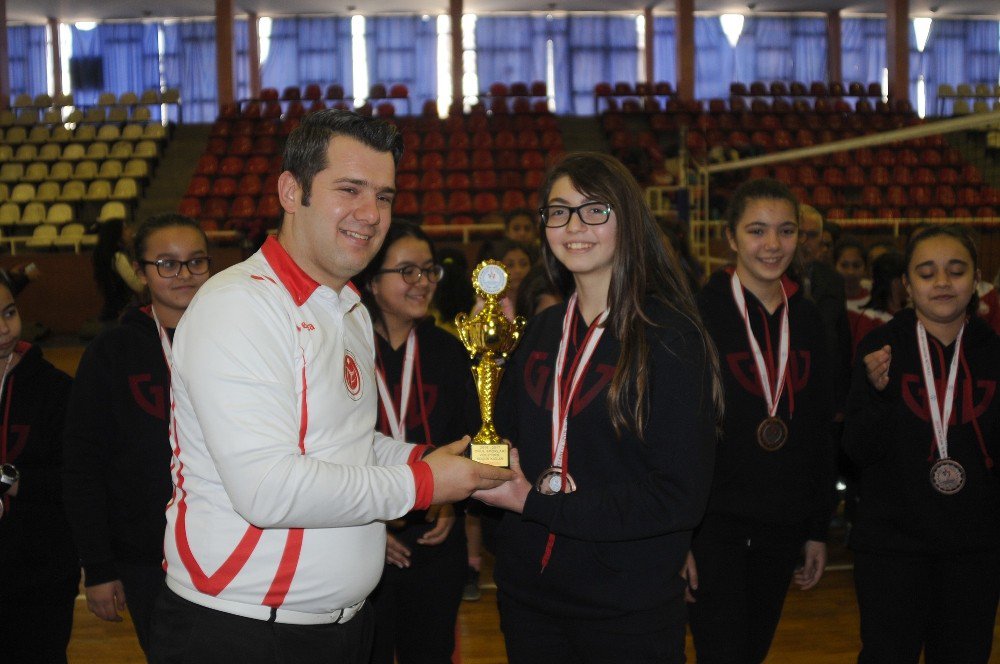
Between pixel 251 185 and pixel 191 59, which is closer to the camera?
pixel 251 185

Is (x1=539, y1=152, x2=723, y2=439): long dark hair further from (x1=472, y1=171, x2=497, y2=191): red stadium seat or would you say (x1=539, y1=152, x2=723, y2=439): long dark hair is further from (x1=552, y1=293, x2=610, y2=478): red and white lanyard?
(x1=472, y1=171, x2=497, y2=191): red stadium seat

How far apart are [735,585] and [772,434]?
0.45 meters

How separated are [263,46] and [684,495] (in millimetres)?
20137

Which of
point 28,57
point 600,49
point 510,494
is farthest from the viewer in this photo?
point 600,49

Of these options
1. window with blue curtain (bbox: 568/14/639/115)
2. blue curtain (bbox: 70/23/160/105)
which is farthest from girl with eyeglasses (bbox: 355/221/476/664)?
blue curtain (bbox: 70/23/160/105)

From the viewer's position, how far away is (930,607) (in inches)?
98.3

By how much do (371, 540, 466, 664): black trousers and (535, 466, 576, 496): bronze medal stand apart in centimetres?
78

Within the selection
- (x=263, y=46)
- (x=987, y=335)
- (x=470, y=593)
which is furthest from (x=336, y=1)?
(x=987, y=335)

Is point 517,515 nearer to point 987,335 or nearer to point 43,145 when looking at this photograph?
point 987,335

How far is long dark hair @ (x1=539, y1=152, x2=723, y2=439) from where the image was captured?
5.80 feet

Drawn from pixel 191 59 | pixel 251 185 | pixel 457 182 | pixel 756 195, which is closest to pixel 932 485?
pixel 756 195

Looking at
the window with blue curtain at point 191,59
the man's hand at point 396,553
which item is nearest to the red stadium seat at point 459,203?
the window with blue curtain at point 191,59

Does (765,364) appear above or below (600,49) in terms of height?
below

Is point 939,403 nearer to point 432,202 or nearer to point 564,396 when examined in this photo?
point 564,396
